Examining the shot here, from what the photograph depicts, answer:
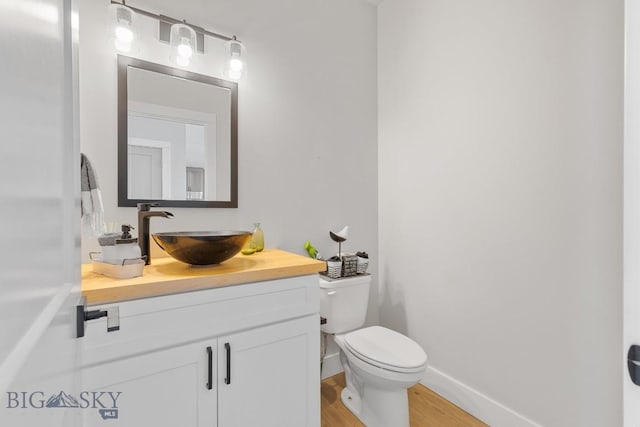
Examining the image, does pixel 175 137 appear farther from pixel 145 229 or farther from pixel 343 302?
pixel 343 302

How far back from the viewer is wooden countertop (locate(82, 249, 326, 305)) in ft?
3.11

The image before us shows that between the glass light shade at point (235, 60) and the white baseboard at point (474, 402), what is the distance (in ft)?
7.01

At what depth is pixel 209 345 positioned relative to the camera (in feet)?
3.59

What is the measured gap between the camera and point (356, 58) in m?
2.20

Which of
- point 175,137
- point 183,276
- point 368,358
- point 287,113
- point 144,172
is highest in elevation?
point 287,113

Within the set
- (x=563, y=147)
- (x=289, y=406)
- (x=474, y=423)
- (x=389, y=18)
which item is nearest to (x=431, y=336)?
(x=474, y=423)

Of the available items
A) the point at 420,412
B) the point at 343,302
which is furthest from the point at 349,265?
the point at 420,412

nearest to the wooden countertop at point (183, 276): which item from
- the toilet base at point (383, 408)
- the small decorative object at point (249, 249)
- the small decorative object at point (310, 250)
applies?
the small decorative object at point (249, 249)

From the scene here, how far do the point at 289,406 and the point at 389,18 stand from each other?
8.23 feet

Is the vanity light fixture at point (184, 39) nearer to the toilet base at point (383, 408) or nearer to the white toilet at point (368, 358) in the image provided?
the white toilet at point (368, 358)

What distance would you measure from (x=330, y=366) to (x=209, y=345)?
122cm

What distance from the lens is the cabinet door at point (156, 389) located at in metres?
0.94
